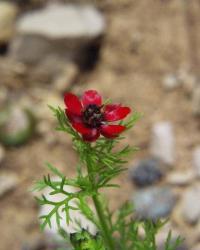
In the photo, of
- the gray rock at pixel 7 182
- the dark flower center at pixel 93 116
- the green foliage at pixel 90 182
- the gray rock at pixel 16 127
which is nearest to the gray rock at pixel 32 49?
the gray rock at pixel 16 127

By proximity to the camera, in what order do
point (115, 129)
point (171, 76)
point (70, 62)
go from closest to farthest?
point (115, 129)
point (171, 76)
point (70, 62)

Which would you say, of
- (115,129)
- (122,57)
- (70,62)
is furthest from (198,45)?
(115,129)

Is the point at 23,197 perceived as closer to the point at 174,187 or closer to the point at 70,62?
the point at 174,187

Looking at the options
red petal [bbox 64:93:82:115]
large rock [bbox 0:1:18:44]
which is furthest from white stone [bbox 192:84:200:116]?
red petal [bbox 64:93:82:115]

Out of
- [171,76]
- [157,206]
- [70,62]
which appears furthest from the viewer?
[70,62]

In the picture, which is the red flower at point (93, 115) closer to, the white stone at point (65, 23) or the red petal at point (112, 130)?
the red petal at point (112, 130)

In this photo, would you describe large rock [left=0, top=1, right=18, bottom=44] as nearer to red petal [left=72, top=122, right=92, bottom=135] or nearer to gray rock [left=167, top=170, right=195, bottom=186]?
gray rock [left=167, top=170, right=195, bottom=186]
